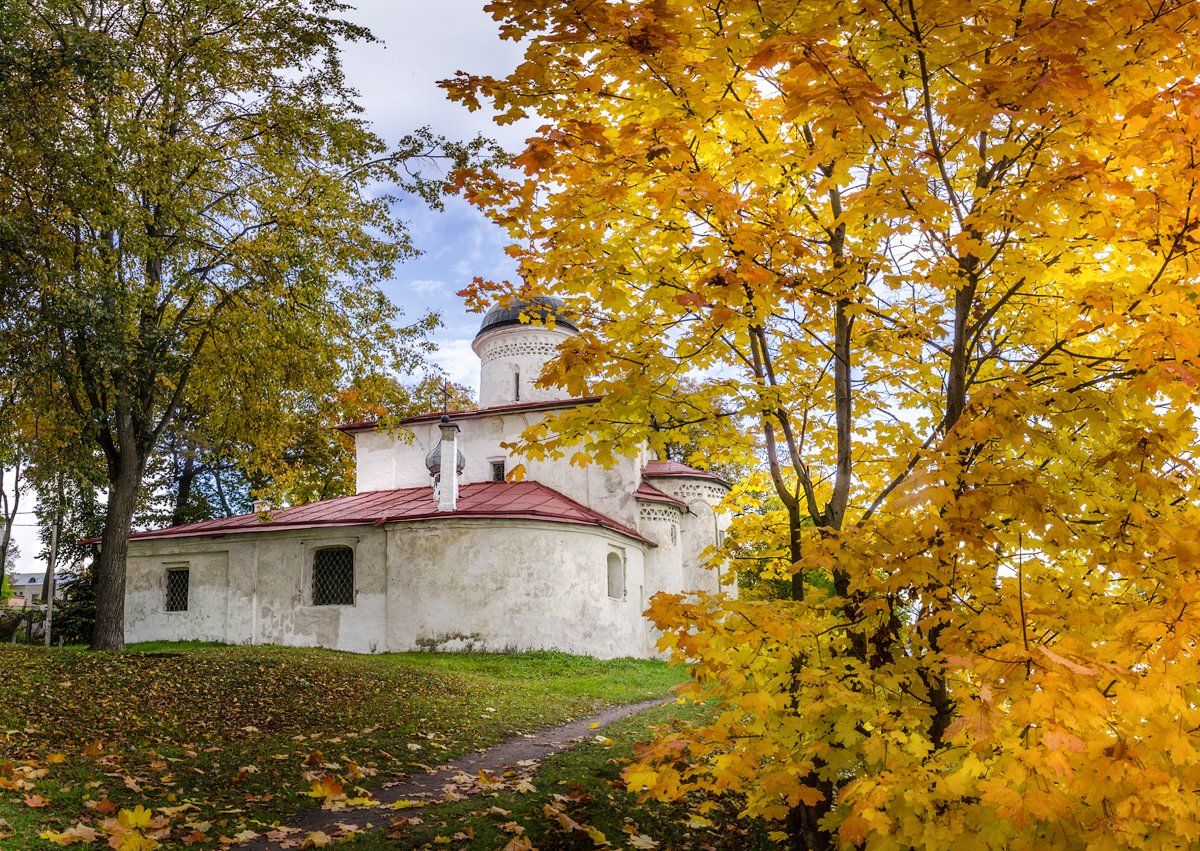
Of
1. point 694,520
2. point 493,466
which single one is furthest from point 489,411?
point 694,520

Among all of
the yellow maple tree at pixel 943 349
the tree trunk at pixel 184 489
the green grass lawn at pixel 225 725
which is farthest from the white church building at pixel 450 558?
the yellow maple tree at pixel 943 349


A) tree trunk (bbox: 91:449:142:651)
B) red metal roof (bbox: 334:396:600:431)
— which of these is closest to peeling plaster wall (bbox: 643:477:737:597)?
red metal roof (bbox: 334:396:600:431)

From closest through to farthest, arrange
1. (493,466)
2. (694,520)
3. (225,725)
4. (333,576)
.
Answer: (225,725) < (333,576) < (694,520) < (493,466)

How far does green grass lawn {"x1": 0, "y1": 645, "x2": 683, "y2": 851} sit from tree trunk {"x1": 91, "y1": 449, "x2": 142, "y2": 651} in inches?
46.1

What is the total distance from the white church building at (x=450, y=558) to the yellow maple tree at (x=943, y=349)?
45.2ft

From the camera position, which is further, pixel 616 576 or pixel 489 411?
pixel 489 411

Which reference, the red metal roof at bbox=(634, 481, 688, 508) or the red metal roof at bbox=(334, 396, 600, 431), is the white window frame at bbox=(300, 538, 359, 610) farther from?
the red metal roof at bbox=(634, 481, 688, 508)

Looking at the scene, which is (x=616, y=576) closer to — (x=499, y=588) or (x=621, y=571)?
(x=621, y=571)

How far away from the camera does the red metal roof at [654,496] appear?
22719 millimetres

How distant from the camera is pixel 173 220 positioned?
42.4 feet

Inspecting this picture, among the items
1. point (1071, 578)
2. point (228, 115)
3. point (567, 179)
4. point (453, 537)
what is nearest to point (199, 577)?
point (453, 537)

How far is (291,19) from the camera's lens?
47.4ft

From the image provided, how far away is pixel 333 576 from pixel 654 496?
9.00 m

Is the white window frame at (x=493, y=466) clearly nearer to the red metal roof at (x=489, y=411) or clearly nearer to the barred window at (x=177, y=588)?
the red metal roof at (x=489, y=411)
